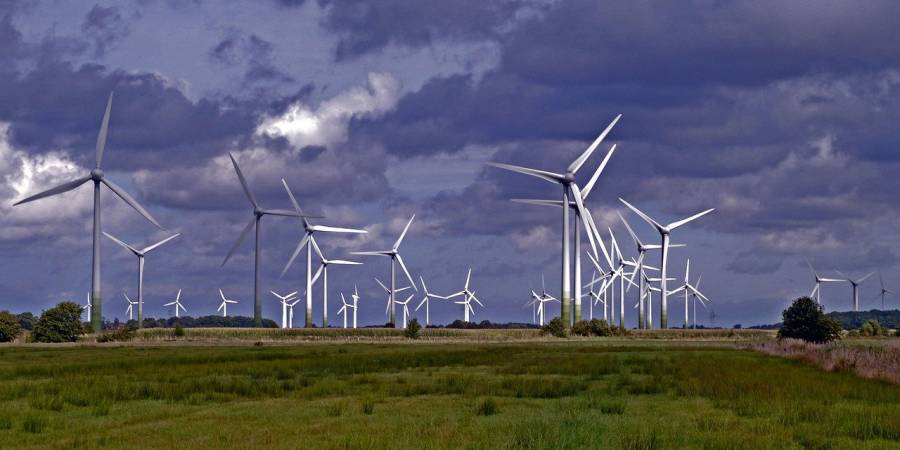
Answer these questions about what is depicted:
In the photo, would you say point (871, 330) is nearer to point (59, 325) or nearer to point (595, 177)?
point (595, 177)

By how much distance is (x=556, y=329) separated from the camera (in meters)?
138

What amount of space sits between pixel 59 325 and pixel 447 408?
316 feet

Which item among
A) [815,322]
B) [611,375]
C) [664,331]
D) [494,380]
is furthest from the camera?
[664,331]

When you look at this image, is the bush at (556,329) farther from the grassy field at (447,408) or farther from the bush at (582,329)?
the grassy field at (447,408)

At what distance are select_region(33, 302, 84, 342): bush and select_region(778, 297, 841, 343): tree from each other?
81031mm

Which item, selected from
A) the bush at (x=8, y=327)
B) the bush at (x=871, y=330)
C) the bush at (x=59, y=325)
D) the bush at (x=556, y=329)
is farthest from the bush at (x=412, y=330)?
the bush at (x=871, y=330)

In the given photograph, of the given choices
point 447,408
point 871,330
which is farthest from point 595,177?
point 447,408

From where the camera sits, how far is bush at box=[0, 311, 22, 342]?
122 meters

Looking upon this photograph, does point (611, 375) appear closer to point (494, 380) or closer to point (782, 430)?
point (494, 380)

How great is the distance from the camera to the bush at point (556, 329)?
133 meters

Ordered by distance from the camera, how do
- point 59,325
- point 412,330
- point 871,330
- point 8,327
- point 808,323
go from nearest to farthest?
point 808,323
point 59,325
point 8,327
point 412,330
point 871,330

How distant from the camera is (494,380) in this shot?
46219mm

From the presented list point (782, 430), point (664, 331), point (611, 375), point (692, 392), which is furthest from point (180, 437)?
point (664, 331)

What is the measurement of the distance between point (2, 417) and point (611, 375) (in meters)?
28.4
